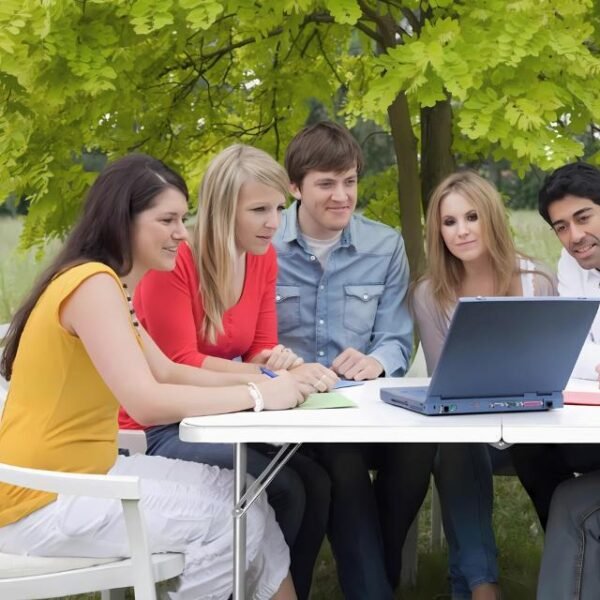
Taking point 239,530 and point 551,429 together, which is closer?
point 551,429

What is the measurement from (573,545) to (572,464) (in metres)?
0.61

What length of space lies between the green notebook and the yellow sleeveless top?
1.69 ft

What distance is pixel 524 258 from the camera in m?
3.93

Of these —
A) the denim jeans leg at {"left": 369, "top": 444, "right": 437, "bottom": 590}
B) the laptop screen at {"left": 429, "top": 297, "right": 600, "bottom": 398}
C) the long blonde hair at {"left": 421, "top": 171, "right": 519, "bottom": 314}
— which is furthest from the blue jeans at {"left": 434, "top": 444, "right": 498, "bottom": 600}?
the laptop screen at {"left": 429, "top": 297, "right": 600, "bottom": 398}

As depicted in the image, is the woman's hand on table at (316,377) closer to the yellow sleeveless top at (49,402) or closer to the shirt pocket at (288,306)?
the yellow sleeveless top at (49,402)

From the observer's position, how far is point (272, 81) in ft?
19.5

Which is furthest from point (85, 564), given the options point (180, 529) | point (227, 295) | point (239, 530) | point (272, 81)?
point (272, 81)

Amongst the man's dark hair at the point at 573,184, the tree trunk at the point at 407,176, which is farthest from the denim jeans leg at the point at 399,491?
the tree trunk at the point at 407,176

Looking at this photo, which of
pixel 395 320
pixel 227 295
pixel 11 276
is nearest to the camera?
pixel 227 295

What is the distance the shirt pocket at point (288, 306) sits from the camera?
13.3ft

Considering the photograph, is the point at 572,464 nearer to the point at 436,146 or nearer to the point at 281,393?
the point at 281,393

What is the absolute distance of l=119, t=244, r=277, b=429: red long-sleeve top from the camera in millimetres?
3506

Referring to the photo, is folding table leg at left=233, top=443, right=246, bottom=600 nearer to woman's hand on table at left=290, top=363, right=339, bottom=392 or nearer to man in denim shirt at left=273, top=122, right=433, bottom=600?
woman's hand on table at left=290, top=363, right=339, bottom=392

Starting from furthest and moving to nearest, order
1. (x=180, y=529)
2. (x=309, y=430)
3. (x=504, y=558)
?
A: 1. (x=504, y=558)
2. (x=180, y=529)
3. (x=309, y=430)
